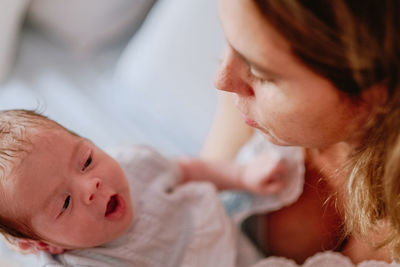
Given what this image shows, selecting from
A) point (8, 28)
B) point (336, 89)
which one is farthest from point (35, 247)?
point (8, 28)

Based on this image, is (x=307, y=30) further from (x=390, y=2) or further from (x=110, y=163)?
(x=110, y=163)

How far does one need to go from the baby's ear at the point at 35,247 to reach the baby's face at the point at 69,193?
0.08 ft

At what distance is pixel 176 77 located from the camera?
131cm

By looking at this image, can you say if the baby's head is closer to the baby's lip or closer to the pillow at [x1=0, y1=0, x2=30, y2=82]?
the baby's lip

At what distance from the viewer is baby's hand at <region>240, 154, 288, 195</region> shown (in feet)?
3.32

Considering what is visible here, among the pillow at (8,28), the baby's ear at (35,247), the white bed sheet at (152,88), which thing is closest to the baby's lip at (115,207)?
the baby's ear at (35,247)

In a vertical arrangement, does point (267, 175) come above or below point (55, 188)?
below

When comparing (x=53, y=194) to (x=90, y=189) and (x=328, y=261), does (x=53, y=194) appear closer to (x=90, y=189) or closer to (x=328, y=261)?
(x=90, y=189)

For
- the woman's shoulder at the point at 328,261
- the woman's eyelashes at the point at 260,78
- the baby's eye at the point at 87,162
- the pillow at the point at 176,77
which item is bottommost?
the woman's shoulder at the point at 328,261

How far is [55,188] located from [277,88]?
44cm

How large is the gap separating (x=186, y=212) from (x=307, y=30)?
62 cm

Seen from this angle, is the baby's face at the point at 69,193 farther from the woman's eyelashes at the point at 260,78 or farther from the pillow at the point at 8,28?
the pillow at the point at 8,28

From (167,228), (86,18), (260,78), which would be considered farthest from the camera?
(86,18)

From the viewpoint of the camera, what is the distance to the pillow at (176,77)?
1285mm
